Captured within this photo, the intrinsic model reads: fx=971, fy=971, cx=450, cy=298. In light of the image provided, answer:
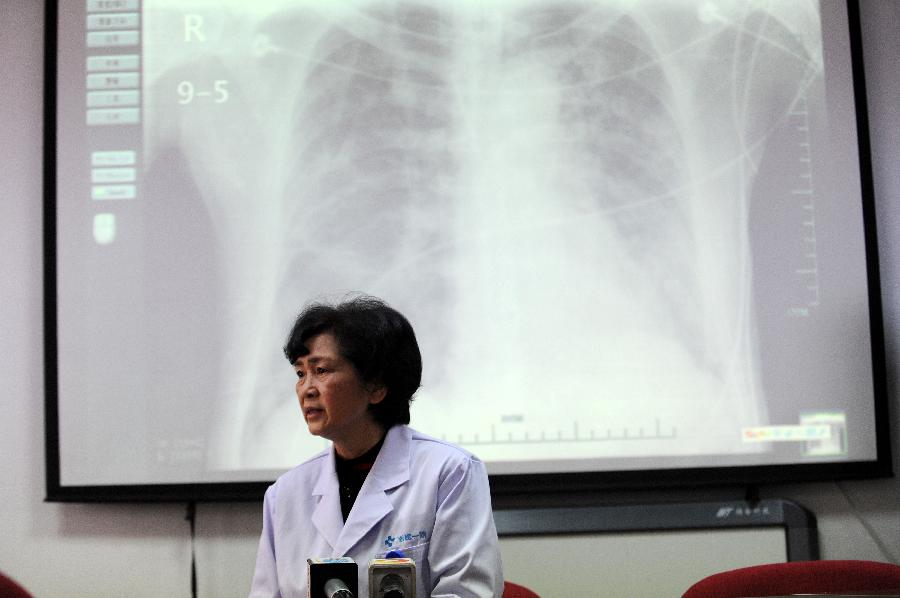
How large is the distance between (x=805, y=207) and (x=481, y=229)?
995 mm

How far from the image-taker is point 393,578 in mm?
1412

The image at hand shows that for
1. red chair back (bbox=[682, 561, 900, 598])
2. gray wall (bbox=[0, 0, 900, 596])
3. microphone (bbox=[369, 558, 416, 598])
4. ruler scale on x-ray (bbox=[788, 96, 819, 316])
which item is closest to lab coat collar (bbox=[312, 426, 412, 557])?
microphone (bbox=[369, 558, 416, 598])

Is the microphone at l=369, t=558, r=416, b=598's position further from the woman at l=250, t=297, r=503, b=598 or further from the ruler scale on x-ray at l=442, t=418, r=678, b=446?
the ruler scale on x-ray at l=442, t=418, r=678, b=446

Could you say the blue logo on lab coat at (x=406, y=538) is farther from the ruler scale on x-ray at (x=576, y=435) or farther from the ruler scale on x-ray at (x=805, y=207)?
the ruler scale on x-ray at (x=805, y=207)

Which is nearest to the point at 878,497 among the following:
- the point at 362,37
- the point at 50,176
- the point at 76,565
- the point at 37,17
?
the point at 362,37

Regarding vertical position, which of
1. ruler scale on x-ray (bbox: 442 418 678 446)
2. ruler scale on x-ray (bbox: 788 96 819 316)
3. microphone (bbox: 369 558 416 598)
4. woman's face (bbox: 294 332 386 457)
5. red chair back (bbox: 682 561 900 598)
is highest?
ruler scale on x-ray (bbox: 788 96 819 316)

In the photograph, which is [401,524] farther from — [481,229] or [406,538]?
[481,229]

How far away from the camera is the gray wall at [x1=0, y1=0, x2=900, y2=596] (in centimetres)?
294

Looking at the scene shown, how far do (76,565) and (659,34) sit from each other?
242cm

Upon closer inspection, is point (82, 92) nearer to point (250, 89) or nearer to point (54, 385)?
point (250, 89)

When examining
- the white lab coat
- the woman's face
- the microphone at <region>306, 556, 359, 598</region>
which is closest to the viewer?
the microphone at <region>306, 556, 359, 598</region>

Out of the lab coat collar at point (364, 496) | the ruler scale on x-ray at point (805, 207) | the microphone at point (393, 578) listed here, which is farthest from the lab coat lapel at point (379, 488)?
the ruler scale on x-ray at point (805, 207)

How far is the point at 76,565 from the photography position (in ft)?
9.70

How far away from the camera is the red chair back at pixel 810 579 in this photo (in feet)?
6.68
